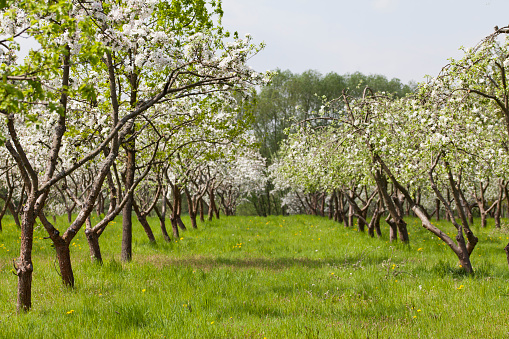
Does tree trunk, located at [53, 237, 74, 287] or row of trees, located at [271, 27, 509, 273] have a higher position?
row of trees, located at [271, 27, 509, 273]

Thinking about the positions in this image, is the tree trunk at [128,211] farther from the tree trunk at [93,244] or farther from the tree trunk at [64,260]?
the tree trunk at [64,260]

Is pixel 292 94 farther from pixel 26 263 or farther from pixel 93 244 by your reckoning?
pixel 26 263

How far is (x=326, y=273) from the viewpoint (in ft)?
31.5

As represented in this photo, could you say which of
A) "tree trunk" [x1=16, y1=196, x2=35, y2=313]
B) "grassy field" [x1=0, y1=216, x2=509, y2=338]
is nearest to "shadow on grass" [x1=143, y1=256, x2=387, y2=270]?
"grassy field" [x1=0, y1=216, x2=509, y2=338]

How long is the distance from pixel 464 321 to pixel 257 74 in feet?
17.7

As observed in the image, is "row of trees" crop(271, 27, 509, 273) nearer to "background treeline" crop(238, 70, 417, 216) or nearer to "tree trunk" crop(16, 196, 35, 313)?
"tree trunk" crop(16, 196, 35, 313)

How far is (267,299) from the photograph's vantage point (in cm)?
729

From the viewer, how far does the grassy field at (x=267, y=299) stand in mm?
5547

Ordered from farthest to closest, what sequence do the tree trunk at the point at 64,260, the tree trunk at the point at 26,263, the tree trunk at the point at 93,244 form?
1. the tree trunk at the point at 93,244
2. the tree trunk at the point at 64,260
3. the tree trunk at the point at 26,263

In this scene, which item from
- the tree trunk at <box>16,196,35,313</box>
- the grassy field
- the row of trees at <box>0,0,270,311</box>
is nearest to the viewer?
the row of trees at <box>0,0,270,311</box>

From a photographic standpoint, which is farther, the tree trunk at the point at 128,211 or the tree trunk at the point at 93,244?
the tree trunk at the point at 128,211

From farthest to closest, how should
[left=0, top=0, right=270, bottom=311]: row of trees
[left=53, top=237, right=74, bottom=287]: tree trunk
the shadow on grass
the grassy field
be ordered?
the shadow on grass → [left=53, top=237, right=74, bottom=287]: tree trunk → the grassy field → [left=0, top=0, right=270, bottom=311]: row of trees

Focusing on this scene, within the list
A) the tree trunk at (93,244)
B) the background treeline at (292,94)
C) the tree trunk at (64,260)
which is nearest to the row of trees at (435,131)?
the tree trunk at (93,244)

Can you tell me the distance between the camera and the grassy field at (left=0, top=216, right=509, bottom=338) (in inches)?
218
